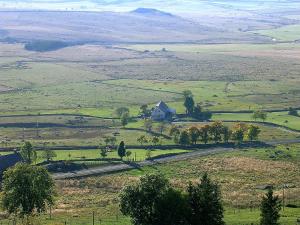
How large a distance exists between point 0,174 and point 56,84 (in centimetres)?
10785

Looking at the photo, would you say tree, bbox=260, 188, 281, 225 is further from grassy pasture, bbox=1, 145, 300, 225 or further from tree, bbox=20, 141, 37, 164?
tree, bbox=20, 141, 37, 164

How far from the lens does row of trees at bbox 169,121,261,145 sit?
11081 centimetres

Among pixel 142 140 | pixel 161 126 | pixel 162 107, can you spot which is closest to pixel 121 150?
pixel 142 140

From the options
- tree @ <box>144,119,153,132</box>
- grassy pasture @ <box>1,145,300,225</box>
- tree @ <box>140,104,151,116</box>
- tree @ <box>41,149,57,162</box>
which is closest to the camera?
grassy pasture @ <box>1,145,300,225</box>

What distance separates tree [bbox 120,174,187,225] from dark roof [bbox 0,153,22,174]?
35530 mm

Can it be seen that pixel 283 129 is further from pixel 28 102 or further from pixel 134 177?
pixel 28 102

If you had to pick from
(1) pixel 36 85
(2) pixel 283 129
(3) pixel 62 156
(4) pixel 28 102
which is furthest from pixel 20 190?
(1) pixel 36 85

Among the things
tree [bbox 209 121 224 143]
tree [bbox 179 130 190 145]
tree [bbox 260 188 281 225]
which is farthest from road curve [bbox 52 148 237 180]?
tree [bbox 260 188 281 225]

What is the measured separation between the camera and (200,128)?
4414 inches

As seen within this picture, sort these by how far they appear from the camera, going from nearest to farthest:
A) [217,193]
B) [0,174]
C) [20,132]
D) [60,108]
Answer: [217,193], [0,174], [20,132], [60,108]

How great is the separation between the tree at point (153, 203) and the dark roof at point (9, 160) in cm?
3553

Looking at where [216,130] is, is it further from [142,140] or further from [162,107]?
[162,107]

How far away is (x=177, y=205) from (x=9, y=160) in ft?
144

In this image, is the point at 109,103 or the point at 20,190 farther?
the point at 109,103
